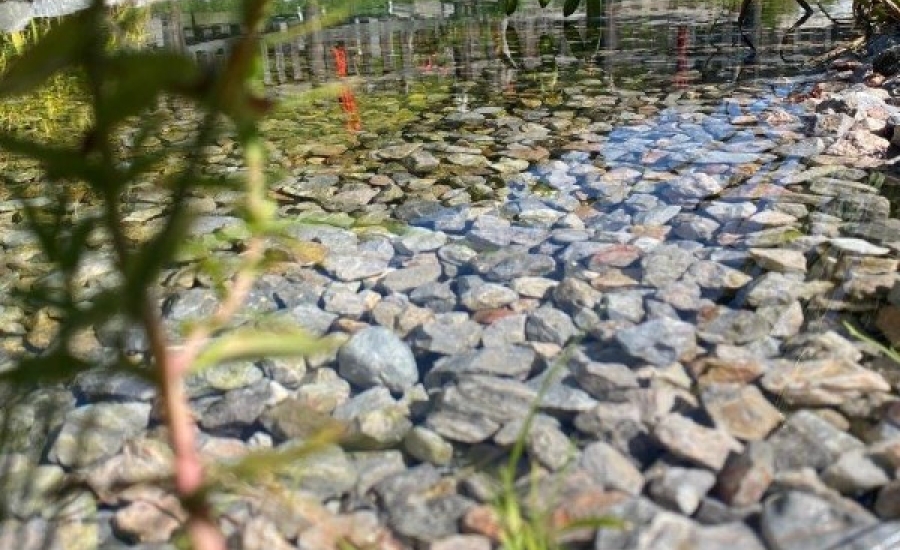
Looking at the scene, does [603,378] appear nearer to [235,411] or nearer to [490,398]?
[490,398]

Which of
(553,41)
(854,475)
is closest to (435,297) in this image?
(854,475)

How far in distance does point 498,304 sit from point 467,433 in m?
0.48

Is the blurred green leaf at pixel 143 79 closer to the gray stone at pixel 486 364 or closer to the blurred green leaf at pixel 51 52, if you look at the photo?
the blurred green leaf at pixel 51 52

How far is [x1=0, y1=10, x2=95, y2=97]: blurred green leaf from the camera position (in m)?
0.56

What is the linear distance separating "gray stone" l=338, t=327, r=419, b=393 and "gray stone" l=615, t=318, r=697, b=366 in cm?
34

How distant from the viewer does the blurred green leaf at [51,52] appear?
0.56 metres

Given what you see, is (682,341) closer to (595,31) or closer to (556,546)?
(556,546)

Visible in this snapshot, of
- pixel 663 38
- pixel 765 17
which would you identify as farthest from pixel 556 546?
pixel 765 17

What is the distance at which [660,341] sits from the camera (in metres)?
1.31

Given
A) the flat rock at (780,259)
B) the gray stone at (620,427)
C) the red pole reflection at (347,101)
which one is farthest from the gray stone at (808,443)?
the red pole reflection at (347,101)

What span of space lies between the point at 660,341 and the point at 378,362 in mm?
438

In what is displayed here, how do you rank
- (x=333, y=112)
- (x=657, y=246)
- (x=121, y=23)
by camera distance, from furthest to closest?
(x=333, y=112), (x=657, y=246), (x=121, y=23)

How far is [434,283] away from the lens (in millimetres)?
1658

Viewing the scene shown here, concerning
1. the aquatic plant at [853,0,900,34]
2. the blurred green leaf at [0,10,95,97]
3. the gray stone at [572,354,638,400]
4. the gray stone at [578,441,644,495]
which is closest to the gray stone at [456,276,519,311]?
the gray stone at [572,354,638,400]
